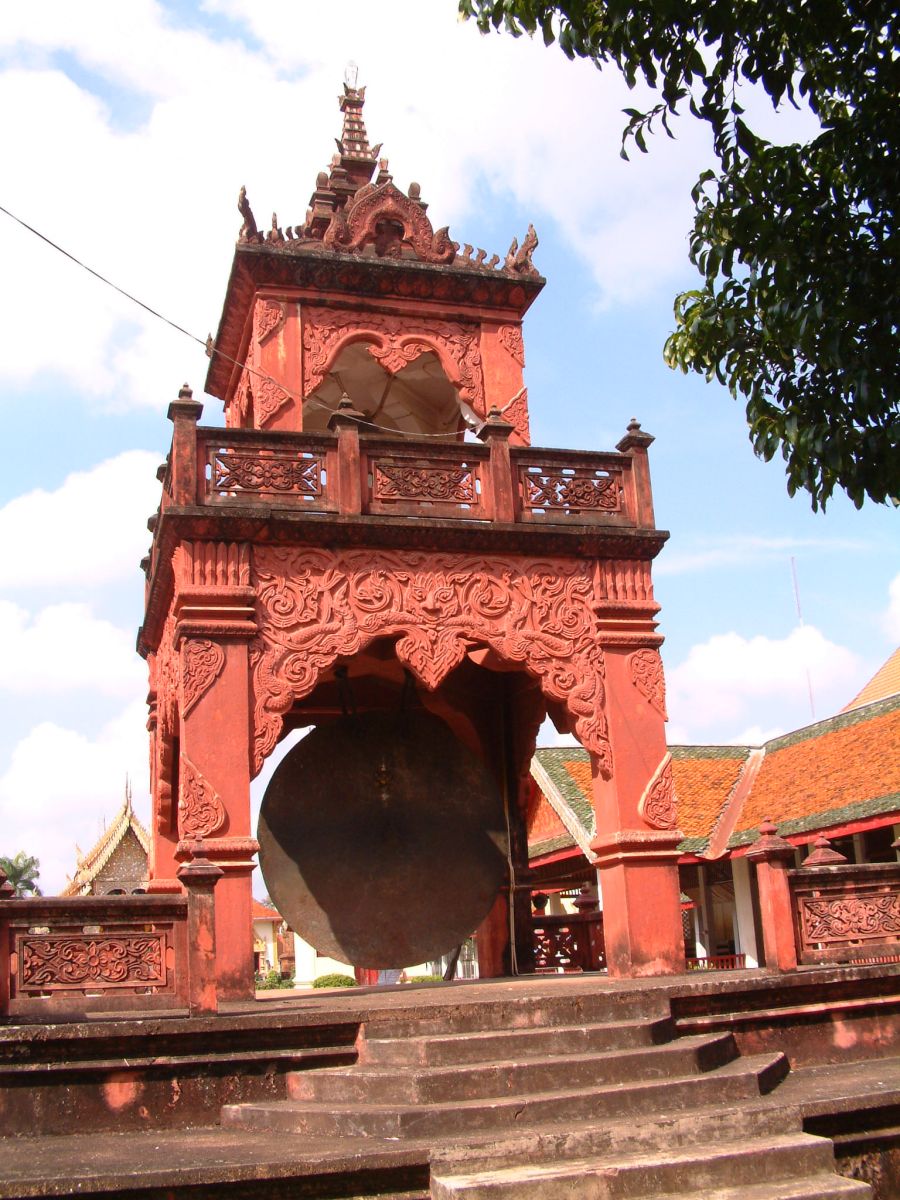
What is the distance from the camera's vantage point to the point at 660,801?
9789 mm

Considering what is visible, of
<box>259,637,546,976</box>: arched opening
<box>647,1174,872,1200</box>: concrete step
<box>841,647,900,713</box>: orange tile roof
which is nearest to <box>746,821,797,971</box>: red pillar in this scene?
<box>647,1174,872,1200</box>: concrete step

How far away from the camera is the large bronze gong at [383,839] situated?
36.9 feet

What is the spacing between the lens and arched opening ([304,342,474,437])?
12.4 meters

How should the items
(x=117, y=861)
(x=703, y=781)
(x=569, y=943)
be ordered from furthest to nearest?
(x=117, y=861)
(x=703, y=781)
(x=569, y=943)

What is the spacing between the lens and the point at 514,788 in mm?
12398

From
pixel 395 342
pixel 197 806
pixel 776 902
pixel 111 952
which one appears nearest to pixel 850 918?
pixel 776 902

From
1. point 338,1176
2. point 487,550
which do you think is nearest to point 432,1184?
point 338,1176

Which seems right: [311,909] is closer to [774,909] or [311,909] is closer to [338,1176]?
[774,909]

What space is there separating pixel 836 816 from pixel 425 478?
9.25 metres

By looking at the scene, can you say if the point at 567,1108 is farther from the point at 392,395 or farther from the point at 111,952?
the point at 392,395

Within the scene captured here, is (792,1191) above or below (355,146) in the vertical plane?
below

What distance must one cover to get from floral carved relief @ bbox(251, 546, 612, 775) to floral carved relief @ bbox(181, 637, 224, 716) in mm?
286

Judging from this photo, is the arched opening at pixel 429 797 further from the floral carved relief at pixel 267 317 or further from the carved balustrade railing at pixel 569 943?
the floral carved relief at pixel 267 317

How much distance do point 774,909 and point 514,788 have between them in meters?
3.90
